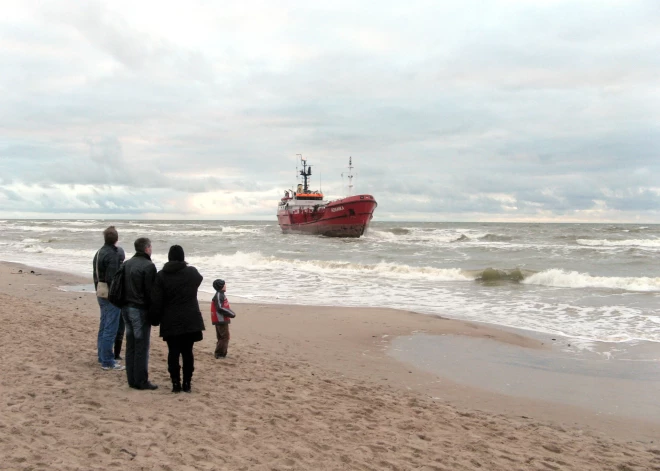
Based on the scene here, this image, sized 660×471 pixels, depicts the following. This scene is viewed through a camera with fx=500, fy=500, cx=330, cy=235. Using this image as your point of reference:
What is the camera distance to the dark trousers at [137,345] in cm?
493

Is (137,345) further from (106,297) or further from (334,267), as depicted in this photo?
(334,267)

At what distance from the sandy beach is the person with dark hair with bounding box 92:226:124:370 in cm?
25

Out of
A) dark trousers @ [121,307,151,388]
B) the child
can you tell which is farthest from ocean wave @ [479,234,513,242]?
dark trousers @ [121,307,151,388]

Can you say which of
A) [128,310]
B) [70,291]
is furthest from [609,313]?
[70,291]

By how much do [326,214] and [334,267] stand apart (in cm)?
2240

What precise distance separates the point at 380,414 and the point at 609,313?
8.68 m

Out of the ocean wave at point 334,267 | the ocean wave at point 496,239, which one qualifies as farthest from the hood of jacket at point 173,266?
the ocean wave at point 496,239

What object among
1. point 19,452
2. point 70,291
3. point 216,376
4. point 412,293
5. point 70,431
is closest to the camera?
point 19,452

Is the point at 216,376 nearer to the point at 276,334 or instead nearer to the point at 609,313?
the point at 276,334

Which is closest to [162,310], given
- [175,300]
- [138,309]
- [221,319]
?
[175,300]

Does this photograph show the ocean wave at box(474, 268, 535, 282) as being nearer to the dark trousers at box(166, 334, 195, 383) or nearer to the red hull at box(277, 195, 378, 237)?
the dark trousers at box(166, 334, 195, 383)

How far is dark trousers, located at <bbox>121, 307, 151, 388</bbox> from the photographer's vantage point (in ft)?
16.2

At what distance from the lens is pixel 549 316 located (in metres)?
11.0

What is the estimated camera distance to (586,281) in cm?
1662
